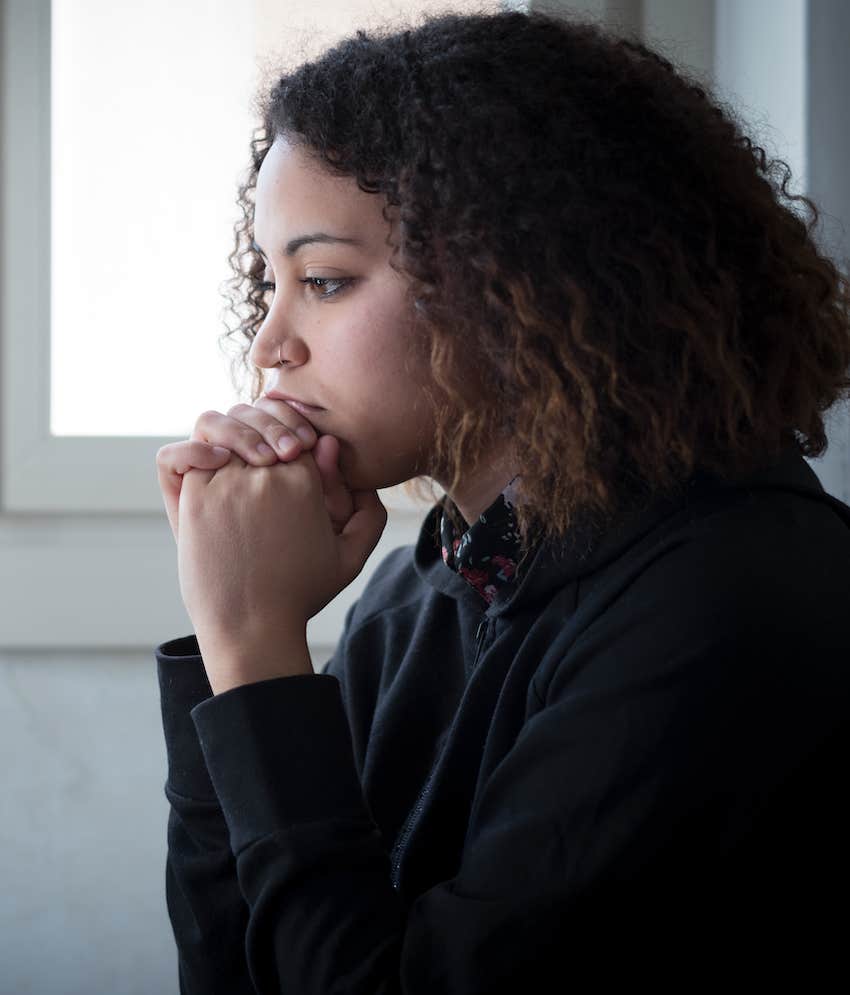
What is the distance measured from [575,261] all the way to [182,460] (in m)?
0.36

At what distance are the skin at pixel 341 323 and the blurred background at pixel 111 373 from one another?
0.39 meters

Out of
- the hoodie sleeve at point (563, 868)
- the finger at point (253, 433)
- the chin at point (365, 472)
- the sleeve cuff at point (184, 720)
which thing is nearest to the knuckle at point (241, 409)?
the finger at point (253, 433)

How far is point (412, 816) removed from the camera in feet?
2.64

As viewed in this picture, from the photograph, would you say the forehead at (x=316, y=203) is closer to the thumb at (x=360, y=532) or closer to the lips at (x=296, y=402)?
the lips at (x=296, y=402)

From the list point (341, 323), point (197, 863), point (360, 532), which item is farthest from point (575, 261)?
point (197, 863)

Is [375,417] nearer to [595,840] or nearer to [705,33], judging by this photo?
[595,840]

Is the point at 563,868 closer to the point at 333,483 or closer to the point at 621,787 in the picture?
the point at 621,787

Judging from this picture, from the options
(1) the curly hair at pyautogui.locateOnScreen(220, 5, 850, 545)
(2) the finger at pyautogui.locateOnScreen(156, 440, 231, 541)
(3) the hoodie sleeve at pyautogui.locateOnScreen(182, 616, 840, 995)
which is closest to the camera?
(3) the hoodie sleeve at pyautogui.locateOnScreen(182, 616, 840, 995)

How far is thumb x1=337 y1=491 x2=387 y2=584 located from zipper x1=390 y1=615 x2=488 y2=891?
4.6 inches

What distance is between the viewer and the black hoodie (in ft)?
1.93

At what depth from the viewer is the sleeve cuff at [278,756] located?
2.16ft

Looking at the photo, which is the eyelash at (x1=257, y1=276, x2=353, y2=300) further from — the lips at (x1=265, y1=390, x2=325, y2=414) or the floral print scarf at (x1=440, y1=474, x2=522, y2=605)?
the floral print scarf at (x1=440, y1=474, x2=522, y2=605)

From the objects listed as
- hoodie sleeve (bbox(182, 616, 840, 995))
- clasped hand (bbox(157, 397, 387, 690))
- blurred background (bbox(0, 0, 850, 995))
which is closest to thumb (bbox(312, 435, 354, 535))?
clasped hand (bbox(157, 397, 387, 690))

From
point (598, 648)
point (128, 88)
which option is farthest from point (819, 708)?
point (128, 88)
